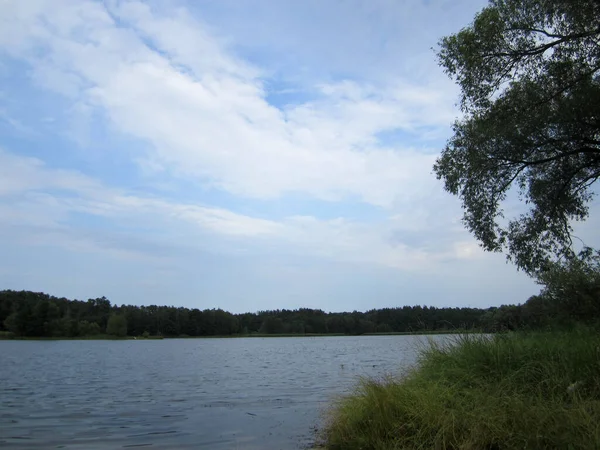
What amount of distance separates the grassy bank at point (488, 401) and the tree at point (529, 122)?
5.22 meters

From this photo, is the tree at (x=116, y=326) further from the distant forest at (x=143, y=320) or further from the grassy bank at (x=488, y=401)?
the grassy bank at (x=488, y=401)

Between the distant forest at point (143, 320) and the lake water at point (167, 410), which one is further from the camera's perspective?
the distant forest at point (143, 320)

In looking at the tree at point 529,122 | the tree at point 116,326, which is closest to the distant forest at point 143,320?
the tree at point 116,326

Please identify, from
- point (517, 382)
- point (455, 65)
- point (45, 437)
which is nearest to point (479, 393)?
point (517, 382)

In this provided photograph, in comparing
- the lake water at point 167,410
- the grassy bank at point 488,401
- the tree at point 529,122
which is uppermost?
the tree at point 529,122

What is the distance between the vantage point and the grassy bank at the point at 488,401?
6648 millimetres

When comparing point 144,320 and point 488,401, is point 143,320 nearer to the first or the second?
point 144,320

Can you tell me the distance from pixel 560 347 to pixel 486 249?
6646mm

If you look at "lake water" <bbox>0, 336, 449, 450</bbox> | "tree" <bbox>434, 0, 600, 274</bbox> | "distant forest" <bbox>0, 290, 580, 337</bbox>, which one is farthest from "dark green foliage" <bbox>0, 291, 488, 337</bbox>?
"tree" <bbox>434, 0, 600, 274</bbox>

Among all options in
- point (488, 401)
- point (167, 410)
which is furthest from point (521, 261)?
point (167, 410)

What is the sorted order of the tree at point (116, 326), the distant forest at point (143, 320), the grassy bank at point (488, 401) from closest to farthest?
1. the grassy bank at point (488, 401)
2. the distant forest at point (143, 320)
3. the tree at point (116, 326)

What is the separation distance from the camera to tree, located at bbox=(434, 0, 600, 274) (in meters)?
12.5

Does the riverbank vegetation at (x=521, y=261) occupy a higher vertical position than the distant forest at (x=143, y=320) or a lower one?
lower

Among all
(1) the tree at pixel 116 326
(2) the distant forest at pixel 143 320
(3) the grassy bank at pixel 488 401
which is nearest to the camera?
(3) the grassy bank at pixel 488 401
